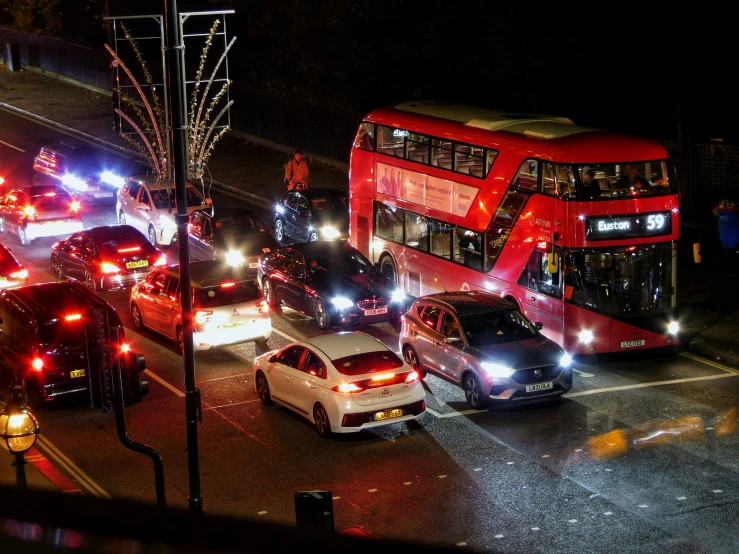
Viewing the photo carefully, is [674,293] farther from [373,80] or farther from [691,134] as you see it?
[373,80]

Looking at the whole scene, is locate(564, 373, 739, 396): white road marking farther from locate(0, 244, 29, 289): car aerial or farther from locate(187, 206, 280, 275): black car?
locate(0, 244, 29, 289): car aerial

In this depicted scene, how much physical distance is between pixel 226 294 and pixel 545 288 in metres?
6.08

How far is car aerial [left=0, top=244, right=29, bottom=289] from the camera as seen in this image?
23.7 meters

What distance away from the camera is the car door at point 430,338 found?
1859 centimetres

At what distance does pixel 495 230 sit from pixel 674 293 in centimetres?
364

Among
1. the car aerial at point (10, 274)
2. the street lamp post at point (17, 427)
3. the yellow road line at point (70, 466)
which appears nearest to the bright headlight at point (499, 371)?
the yellow road line at point (70, 466)

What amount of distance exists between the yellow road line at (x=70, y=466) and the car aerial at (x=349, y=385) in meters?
3.39

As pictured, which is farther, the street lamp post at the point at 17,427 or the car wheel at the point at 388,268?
the car wheel at the point at 388,268

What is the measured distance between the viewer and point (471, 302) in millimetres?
18688

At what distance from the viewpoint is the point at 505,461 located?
14.7 metres

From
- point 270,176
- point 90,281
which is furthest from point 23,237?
point 270,176

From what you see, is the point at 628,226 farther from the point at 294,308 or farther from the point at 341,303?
the point at 294,308

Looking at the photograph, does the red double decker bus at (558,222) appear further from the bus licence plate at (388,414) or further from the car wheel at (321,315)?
the bus licence plate at (388,414)

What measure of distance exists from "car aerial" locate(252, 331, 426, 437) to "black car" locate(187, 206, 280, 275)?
Result: 959 centimetres
